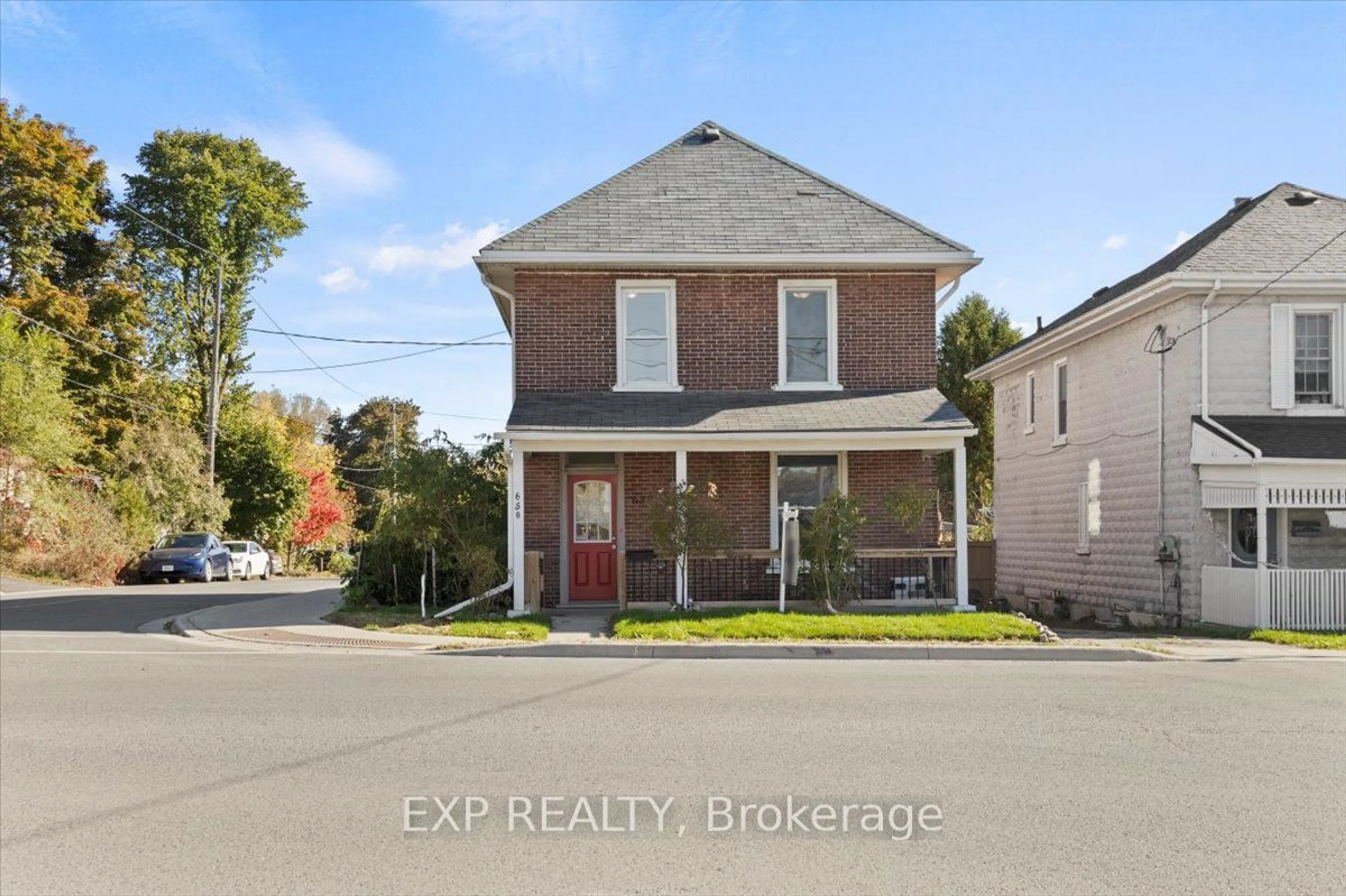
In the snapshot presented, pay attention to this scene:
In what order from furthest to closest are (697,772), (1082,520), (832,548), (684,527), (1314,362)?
(1082,520) → (1314,362) → (832,548) → (684,527) → (697,772)

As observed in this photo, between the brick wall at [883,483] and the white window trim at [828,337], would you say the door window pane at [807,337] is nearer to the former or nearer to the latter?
the white window trim at [828,337]

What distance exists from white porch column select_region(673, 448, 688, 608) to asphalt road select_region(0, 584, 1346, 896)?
17.4ft

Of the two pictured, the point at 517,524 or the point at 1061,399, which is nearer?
the point at 517,524

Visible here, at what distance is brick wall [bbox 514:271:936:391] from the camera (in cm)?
1938

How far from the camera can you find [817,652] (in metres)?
14.1

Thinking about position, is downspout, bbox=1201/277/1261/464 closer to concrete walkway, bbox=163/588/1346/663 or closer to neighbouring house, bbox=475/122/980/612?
neighbouring house, bbox=475/122/980/612

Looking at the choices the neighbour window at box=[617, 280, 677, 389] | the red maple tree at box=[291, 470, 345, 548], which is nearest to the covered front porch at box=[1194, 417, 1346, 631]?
the neighbour window at box=[617, 280, 677, 389]

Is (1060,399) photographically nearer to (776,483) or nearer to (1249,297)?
(1249,297)


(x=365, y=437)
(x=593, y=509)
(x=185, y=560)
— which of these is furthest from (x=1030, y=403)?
(x=365, y=437)

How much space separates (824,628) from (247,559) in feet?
87.3

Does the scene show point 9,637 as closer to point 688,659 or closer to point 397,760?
point 688,659

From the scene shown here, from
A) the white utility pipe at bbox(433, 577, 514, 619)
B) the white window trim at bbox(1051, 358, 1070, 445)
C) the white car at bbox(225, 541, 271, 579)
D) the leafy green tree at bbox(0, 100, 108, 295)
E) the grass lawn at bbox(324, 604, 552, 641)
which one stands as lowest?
the white car at bbox(225, 541, 271, 579)

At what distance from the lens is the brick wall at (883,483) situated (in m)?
19.1

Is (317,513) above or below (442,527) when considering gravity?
below
